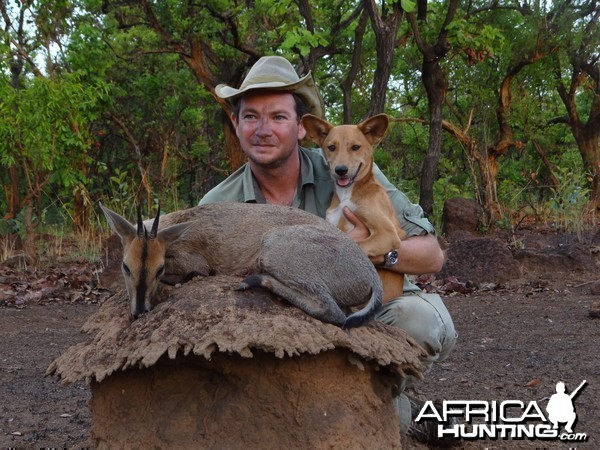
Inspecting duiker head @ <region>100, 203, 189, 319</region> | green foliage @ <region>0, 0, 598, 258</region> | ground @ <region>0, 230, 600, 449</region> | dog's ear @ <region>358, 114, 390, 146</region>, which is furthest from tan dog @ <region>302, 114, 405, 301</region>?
green foliage @ <region>0, 0, 598, 258</region>

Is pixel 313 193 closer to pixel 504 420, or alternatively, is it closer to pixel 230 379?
pixel 504 420

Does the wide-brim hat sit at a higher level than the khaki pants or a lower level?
higher

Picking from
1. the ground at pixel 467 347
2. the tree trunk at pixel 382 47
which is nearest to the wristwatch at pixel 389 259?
the ground at pixel 467 347

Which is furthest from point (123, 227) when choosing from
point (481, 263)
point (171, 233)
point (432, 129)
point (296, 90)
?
point (432, 129)

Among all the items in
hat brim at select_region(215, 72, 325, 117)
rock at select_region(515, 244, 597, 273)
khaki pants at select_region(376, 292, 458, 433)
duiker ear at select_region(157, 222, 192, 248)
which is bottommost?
rock at select_region(515, 244, 597, 273)

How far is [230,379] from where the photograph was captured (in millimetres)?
3471

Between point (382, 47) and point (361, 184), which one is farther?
point (382, 47)

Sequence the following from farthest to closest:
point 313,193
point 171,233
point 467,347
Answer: point 467,347, point 313,193, point 171,233

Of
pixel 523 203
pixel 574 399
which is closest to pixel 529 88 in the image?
pixel 523 203

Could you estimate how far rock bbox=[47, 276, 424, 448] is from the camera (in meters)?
3.35

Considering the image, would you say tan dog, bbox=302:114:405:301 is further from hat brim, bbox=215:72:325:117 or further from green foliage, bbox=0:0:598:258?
green foliage, bbox=0:0:598:258

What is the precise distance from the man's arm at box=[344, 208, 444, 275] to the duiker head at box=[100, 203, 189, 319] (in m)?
1.52

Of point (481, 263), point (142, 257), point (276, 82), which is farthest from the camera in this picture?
point (481, 263)

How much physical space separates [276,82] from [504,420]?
2695 mm
